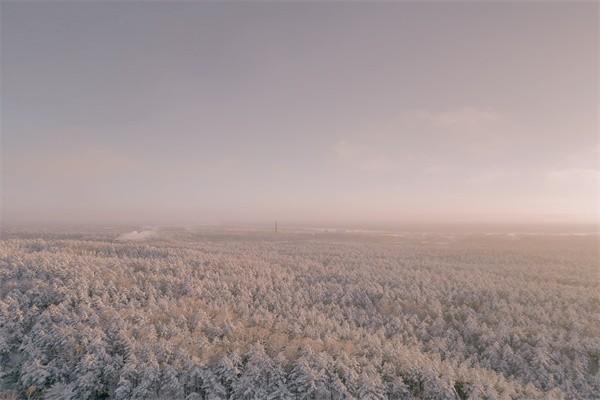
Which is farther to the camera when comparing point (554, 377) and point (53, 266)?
point (53, 266)

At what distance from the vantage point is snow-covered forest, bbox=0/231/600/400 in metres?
29.5

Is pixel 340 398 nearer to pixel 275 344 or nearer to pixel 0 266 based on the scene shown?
pixel 275 344

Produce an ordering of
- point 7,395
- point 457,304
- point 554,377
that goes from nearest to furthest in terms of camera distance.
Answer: point 7,395, point 554,377, point 457,304

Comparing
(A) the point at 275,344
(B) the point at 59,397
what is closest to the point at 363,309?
(A) the point at 275,344

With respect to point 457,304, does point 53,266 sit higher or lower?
higher

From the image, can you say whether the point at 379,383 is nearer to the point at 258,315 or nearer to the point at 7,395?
the point at 258,315

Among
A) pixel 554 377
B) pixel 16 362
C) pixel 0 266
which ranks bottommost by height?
pixel 554 377

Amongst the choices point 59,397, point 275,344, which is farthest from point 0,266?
point 275,344

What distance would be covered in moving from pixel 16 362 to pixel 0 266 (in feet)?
95.3

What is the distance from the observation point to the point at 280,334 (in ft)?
124

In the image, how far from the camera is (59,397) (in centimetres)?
2853

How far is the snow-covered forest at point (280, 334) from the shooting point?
29516 mm

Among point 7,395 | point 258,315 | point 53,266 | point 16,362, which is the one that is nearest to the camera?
point 7,395

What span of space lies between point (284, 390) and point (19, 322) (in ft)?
117
